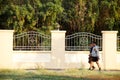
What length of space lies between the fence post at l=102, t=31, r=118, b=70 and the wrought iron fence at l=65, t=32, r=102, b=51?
18.6 inches

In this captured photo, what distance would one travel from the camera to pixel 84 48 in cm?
2247

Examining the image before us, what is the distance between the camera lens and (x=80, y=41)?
22.4 meters

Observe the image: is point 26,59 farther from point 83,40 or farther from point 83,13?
point 83,13

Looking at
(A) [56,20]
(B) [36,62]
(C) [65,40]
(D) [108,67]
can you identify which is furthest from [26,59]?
(A) [56,20]

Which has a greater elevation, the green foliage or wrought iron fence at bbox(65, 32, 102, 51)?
the green foliage

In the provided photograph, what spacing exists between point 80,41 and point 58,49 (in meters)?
1.45

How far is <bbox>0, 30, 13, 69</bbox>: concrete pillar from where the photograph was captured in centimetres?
2150

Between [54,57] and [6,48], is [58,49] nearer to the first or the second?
[54,57]

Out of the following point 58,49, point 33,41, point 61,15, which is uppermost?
point 61,15

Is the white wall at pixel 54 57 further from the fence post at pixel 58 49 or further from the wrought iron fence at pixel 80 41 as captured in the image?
the wrought iron fence at pixel 80 41

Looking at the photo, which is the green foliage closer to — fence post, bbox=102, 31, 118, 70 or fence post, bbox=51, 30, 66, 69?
fence post, bbox=51, 30, 66, 69

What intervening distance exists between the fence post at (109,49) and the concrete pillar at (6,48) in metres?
5.34

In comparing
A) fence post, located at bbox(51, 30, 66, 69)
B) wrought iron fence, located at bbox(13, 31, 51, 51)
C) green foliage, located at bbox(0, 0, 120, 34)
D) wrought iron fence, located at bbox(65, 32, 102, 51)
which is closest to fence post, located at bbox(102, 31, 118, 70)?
wrought iron fence, located at bbox(65, 32, 102, 51)

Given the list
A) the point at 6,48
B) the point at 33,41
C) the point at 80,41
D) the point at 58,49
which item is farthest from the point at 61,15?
the point at 6,48
